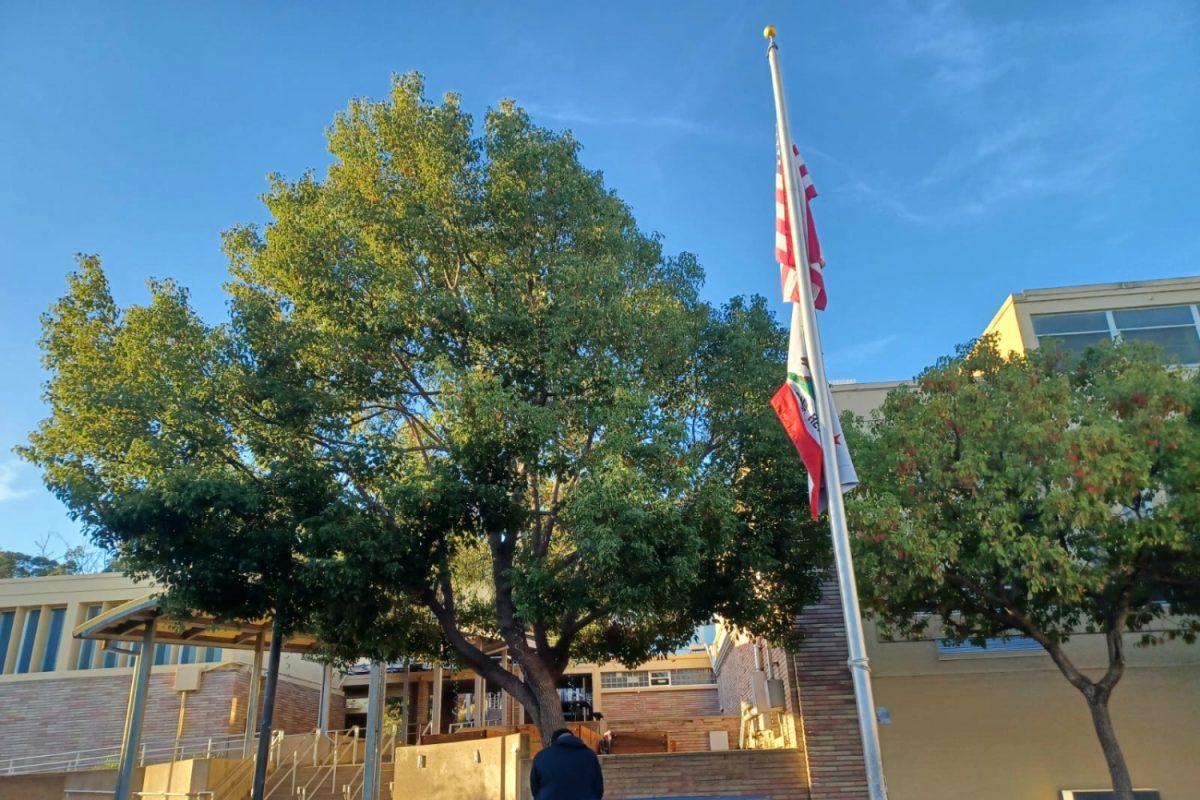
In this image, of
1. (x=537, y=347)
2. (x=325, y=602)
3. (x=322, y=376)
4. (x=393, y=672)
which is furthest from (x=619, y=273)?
(x=393, y=672)

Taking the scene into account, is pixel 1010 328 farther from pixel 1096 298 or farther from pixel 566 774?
pixel 566 774

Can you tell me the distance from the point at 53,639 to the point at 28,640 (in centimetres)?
75

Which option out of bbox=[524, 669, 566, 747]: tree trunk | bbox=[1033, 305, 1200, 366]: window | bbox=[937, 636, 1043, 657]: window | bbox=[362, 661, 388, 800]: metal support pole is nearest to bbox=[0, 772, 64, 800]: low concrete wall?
bbox=[362, 661, 388, 800]: metal support pole

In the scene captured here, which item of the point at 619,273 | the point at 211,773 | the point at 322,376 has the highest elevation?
the point at 619,273

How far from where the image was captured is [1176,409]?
11.4 metres

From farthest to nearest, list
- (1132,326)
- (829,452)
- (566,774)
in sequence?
1. (1132,326)
2. (829,452)
3. (566,774)

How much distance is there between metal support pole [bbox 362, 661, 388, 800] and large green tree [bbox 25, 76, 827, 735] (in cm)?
170

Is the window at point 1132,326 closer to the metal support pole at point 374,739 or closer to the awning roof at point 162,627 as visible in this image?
the metal support pole at point 374,739

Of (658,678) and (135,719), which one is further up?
(658,678)

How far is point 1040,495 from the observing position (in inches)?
467

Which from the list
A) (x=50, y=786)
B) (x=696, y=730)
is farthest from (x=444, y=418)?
(x=696, y=730)

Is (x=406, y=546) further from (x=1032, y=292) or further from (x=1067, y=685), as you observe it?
(x=1032, y=292)

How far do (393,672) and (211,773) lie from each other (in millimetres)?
9752

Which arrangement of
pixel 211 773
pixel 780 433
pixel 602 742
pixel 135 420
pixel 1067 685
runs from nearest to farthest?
pixel 135 420, pixel 780 433, pixel 1067 685, pixel 211 773, pixel 602 742
